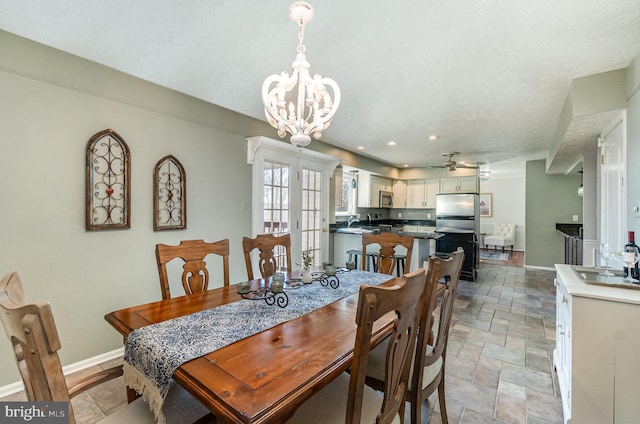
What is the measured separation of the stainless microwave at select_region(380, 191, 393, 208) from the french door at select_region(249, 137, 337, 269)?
7.70ft

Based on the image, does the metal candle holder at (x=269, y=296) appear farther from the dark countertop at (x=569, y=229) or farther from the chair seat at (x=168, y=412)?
the dark countertop at (x=569, y=229)

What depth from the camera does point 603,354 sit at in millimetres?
1590

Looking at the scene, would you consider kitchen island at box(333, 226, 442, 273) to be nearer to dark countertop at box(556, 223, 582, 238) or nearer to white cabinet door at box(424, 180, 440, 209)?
white cabinet door at box(424, 180, 440, 209)

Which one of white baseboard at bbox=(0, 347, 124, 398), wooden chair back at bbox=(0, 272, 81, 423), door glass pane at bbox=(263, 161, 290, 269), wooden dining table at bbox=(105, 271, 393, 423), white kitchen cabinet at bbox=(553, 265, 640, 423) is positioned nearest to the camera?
wooden chair back at bbox=(0, 272, 81, 423)

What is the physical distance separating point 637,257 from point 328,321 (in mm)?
1988

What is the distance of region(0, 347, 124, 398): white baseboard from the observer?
2.07 meters

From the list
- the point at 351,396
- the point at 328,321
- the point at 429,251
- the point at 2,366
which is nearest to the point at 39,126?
the point at 2,366

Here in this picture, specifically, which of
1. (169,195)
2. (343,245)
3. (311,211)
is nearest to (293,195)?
(311,211)

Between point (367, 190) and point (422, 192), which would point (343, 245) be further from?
point (422, 192)

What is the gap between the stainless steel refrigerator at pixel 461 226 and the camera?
5535 millimetres

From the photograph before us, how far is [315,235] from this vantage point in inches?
196

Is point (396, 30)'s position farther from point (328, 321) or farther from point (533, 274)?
point (533, 274)

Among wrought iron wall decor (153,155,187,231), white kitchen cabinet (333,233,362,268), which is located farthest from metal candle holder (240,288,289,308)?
white kitchen cabinet (333,233,362,268)

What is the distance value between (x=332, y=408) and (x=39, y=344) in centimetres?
102
